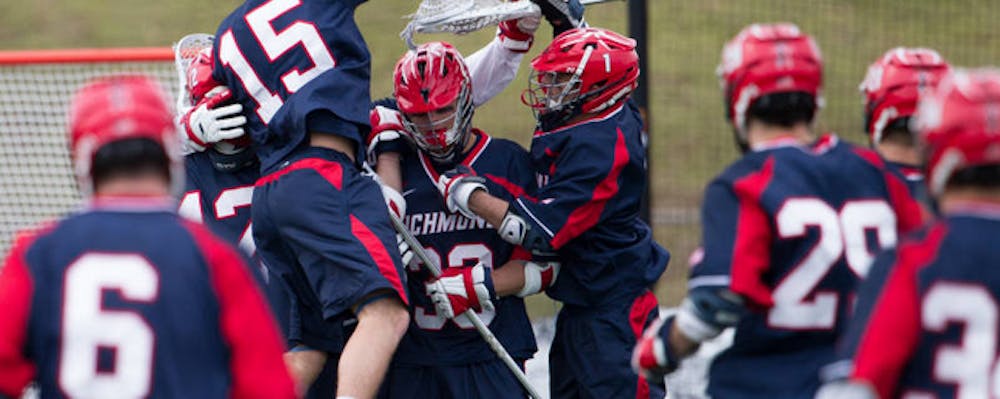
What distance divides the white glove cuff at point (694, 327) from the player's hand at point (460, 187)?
3.82 ft

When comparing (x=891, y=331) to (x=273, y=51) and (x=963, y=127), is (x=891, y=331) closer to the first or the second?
(x=963, y=127)

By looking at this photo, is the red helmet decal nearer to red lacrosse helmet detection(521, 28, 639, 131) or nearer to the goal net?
red lacrosse helmet detection(521, 28, 639, 131)

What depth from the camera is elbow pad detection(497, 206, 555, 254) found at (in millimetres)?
4074

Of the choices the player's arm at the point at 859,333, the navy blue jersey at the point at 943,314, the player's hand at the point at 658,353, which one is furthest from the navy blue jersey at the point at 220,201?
the navy blue jersey at the point at 943,314

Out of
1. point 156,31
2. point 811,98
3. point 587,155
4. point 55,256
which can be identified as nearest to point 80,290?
point 55,256

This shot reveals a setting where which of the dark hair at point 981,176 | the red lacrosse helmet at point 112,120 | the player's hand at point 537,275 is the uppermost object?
the red lacrosse helmet at point 112,120

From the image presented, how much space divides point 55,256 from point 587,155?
1.83 m

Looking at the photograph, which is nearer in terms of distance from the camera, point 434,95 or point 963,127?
point 963,127

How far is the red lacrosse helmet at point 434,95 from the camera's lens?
13.4 feet

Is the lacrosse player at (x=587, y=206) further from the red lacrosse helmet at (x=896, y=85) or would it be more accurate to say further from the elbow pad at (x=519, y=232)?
the red lacrosse helmet at (x=896, y=85)

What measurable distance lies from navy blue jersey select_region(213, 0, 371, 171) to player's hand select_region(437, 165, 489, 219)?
0.26 m

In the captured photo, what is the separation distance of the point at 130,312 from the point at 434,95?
1.66 meters

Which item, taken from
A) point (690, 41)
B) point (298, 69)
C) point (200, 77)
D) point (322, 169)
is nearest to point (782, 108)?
point (322, 169)

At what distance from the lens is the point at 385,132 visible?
4.29 meters
